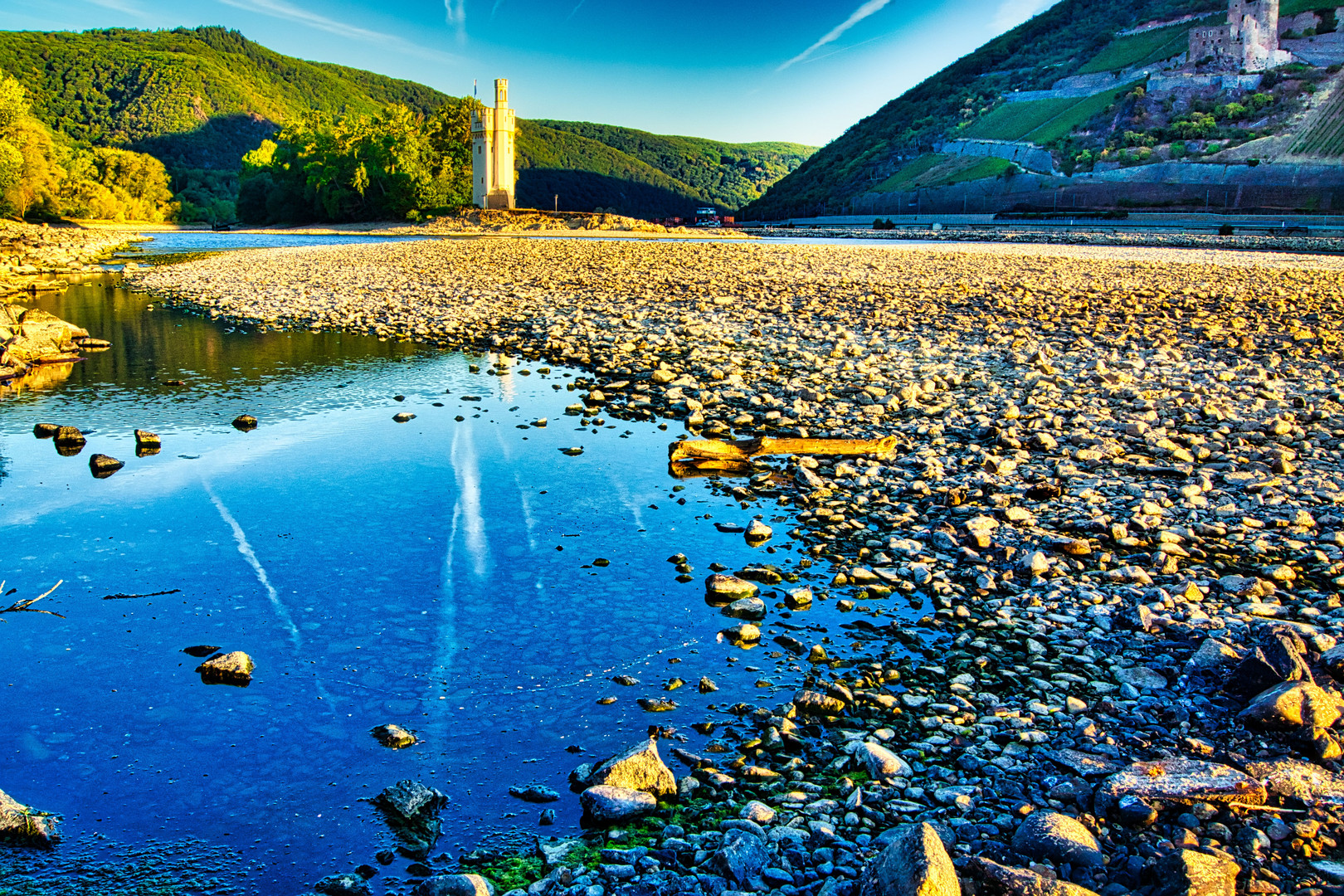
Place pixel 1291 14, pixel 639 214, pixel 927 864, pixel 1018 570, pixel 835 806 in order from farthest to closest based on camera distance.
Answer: pixel 639 214
pixel 1291 14
pixel 1018 570
pixel 835 806
pixel 927 864

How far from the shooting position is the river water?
311 centimetres

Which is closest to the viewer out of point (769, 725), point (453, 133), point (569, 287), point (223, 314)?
point (769, 725)

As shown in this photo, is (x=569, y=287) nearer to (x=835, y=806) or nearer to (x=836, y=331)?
(x=836, y=331)

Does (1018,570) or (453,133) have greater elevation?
(453,133)

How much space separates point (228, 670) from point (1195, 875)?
156 inches

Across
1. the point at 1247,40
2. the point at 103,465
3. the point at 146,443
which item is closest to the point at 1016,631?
the point at 103,465

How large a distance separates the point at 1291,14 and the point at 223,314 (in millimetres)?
145069

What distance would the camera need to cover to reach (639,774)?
10.3 ft

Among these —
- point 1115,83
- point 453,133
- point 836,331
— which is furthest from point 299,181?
point 1115,83

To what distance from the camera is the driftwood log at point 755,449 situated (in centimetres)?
735

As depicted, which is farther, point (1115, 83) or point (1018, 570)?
point (1115, 83)

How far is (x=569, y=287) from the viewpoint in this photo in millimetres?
20375

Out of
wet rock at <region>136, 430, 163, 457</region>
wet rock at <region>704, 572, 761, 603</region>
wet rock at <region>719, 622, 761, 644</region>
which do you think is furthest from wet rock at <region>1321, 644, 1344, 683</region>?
wet rock at <region>136, 430, 163, 457</region>

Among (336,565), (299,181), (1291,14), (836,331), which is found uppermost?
(1291,14)
